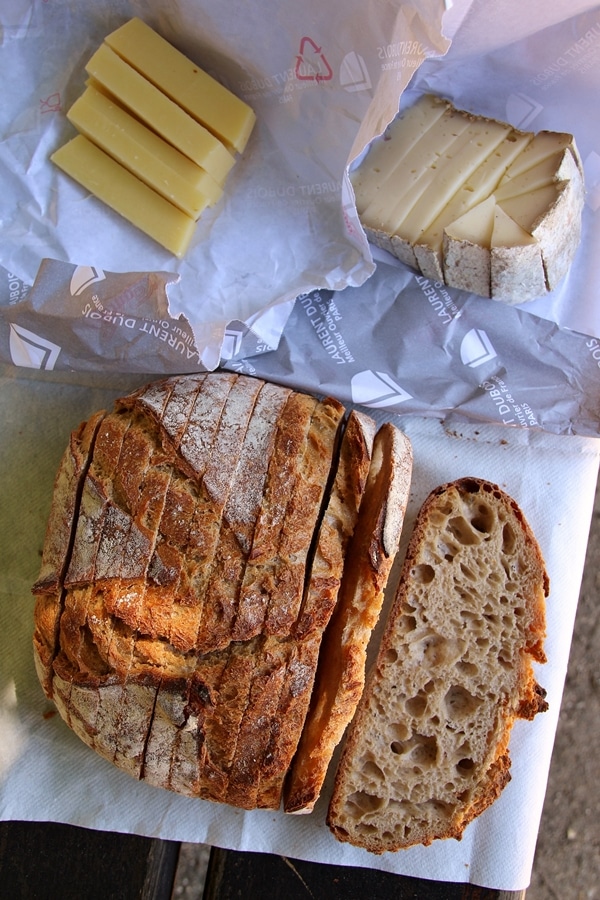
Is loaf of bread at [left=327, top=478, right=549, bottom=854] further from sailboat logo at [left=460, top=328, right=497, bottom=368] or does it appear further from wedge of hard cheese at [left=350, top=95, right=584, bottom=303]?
wedge of hard cheese at [left=350, top=95, right=584, bottom=303]

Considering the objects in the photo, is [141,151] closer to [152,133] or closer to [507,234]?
[152,133]

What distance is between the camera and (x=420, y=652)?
2367 mm

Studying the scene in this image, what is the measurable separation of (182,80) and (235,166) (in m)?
0.31

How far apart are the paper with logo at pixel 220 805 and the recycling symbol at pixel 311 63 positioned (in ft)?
3.52

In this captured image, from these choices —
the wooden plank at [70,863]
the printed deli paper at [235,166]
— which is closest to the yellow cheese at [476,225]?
the printed deli paper at [235,166]

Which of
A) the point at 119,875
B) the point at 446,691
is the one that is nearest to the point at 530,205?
the point at 446,691

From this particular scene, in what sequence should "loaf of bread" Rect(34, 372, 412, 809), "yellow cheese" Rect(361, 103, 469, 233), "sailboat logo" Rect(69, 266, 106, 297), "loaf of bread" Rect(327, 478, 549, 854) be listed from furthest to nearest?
"yellow cheese" Rect(361, 103, 469, 233)
"sailboat logo" Rect(69, 266, 106, 297)
"loaf of bread" Rect(327, 478, 549, 854)
"loaf of bread" Rect(34, 372, 412, 809)

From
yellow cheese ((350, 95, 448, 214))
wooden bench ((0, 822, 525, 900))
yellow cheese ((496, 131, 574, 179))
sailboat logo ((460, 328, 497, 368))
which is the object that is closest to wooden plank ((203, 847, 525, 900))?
wooden bench ((0, 822, 525, 900))

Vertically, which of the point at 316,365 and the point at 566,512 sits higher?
the point at 316,365

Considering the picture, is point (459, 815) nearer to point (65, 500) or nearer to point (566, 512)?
point (566, 512)

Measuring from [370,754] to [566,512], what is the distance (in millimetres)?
Result: 986

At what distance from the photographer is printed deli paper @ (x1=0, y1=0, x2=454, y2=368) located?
2.52 m

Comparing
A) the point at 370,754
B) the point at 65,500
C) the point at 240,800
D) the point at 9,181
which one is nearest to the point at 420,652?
the point at 370,754

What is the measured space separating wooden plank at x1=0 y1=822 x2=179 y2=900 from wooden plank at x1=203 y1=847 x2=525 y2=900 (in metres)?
0.31
